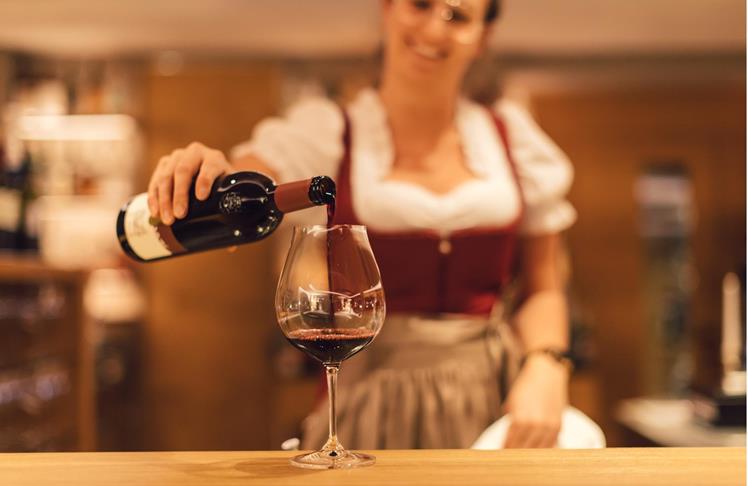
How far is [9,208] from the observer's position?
7.87 ft

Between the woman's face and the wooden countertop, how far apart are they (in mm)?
728

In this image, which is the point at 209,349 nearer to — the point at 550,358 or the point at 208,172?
the point at 550,358

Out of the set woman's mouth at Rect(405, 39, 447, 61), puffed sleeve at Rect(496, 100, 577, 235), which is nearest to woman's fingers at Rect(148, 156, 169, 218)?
woman's mouth at Rect(405, 39, 447, 61)

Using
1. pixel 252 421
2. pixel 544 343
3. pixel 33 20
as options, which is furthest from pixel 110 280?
pixel 544 343

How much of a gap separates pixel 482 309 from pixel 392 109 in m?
0.39

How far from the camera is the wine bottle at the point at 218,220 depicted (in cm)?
96

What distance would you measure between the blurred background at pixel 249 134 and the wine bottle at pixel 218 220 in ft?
11.3

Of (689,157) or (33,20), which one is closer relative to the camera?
(33,20)

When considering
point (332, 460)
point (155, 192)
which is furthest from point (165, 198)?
point (332, 460)

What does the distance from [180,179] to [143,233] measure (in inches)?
4.8

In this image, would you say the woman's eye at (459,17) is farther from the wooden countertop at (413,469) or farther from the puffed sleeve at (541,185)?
the wooden countertop at (413,469)

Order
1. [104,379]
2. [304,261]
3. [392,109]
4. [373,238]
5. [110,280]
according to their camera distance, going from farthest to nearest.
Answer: [110,280] < [104,379] < [392,109] < [373,238] < [304,261]

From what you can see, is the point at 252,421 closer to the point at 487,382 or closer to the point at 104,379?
the point at 104,379

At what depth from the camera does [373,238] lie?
4.45ft
